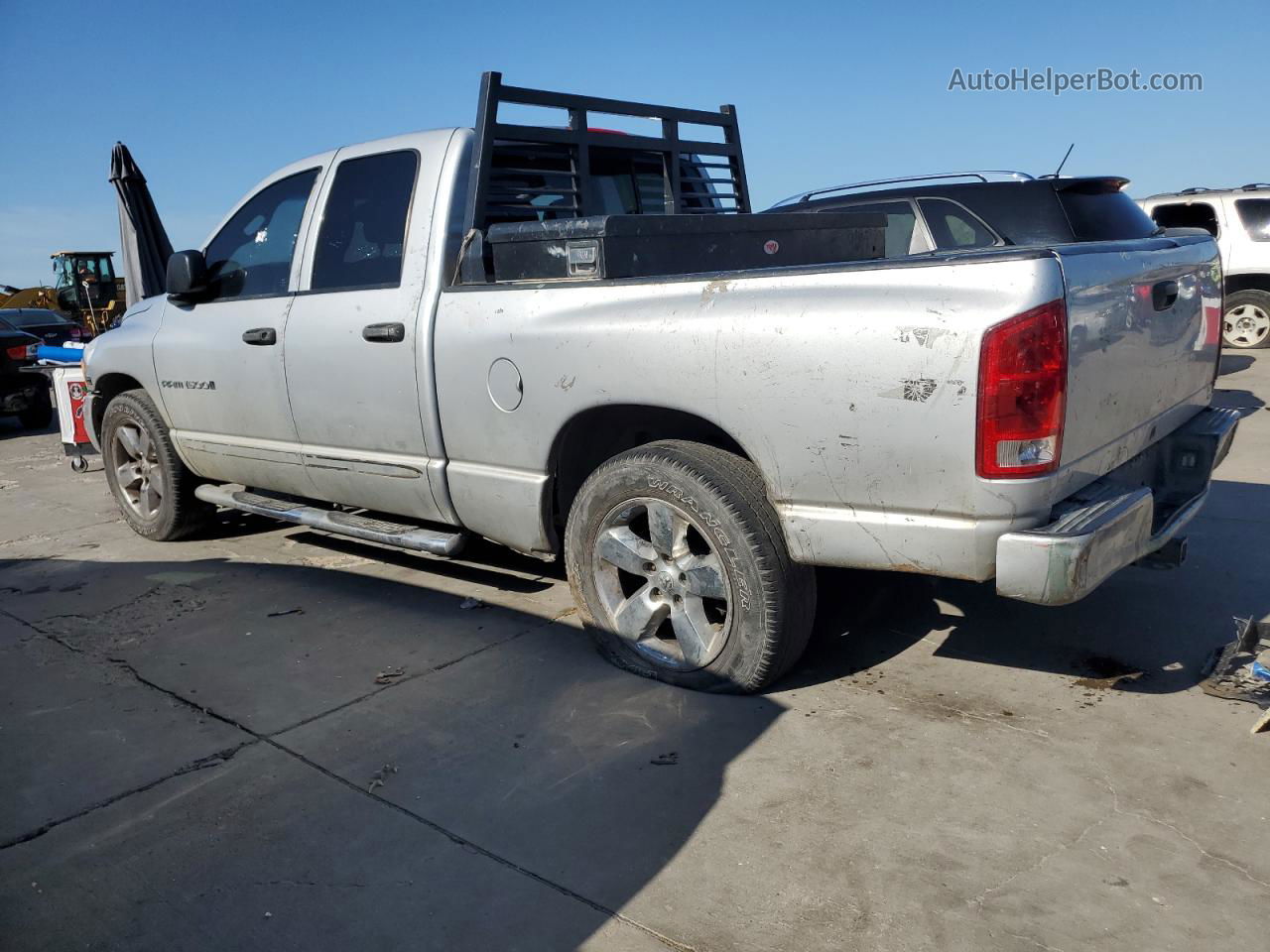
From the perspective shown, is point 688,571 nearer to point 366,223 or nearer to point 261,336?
point 366,223

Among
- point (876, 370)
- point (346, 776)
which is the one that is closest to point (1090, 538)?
point (876, 370)

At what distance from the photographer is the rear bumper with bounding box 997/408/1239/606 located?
2.79m

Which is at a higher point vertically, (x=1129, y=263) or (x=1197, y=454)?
(x=1129, y=263)

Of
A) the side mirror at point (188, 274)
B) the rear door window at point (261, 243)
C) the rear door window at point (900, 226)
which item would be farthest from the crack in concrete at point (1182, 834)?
the rear door window at point (900, 226)

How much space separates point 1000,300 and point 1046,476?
517 millimetres

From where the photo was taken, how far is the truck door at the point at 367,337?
4273mm

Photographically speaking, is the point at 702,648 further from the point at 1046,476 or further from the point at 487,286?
the point at 487,286

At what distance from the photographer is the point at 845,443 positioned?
9.87ft

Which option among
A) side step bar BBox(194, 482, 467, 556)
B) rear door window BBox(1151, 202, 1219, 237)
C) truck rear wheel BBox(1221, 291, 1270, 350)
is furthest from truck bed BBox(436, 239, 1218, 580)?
truck rear wheel BBox(1221, 291, 1270, 350)

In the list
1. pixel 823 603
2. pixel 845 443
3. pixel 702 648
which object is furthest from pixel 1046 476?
pixel 823 603

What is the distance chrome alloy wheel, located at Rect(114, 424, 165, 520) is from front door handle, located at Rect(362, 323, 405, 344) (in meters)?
2.25

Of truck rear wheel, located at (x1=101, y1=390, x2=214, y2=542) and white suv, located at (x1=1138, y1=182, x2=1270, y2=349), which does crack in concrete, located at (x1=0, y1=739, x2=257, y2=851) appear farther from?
white suv, located at (x1=1138, y1=182, x2=1270, y2=349)

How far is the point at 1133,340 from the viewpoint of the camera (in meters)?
3.20

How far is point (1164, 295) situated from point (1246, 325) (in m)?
11.7
